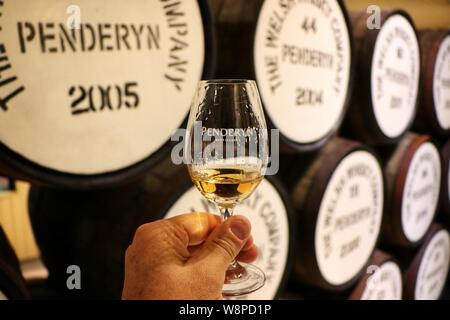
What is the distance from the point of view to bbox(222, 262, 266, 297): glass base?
2.67 ft

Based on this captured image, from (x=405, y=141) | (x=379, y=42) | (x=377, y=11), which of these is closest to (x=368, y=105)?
(x=379, y=42)

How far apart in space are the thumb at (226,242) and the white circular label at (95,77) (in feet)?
0.93

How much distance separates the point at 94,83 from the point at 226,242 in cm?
42

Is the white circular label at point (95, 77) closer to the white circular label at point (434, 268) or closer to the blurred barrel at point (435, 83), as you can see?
the blurred barrel at point (435, 83)

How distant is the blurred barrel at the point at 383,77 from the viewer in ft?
5.56

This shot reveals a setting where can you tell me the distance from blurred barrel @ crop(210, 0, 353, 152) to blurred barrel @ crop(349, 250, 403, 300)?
71 cm

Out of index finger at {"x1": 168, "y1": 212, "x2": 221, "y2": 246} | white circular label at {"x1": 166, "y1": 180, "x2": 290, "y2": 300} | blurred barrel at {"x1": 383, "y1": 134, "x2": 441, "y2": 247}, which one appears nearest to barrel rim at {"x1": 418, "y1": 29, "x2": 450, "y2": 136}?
blurred barrel at {"x1": 383, "y1": 134, "x2": 441, "y2": 247}

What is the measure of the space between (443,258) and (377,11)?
1727mm

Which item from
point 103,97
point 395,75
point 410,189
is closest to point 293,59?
point 103,97

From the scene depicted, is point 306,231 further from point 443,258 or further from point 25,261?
point 25,261

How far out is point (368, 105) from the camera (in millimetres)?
1719

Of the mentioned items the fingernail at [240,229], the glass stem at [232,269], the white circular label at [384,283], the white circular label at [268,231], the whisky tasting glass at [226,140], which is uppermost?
the whisky tasting glass at [226,140]

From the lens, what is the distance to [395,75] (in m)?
1.85

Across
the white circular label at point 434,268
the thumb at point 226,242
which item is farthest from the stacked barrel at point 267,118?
the thumb at point 226,242
